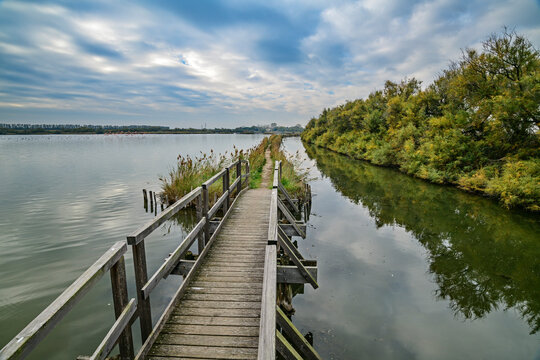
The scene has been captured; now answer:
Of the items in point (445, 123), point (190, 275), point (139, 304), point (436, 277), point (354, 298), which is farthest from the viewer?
point (445, 123)

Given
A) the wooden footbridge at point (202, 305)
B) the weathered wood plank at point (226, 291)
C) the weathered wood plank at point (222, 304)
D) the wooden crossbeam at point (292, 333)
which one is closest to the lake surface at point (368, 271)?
the wooden crossbeam at point (292, 333)

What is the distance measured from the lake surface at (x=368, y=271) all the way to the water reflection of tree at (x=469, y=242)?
40 mm

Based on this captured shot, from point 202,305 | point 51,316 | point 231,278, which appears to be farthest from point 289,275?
point 51,316

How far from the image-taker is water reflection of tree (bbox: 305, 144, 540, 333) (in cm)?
602

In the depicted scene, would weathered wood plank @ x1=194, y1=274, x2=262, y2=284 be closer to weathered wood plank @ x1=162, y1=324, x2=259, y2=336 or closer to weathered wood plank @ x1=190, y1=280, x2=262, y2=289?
weathered wood plank @ x1=190, y1=280, x2=262, y2=289

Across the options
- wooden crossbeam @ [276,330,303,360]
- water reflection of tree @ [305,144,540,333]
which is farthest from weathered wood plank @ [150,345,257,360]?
water reflection of tree @ [305,144,540,333]

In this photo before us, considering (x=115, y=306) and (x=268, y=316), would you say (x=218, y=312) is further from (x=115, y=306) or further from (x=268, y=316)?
(x=268, y=316)

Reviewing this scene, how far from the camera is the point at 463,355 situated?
4516 mm

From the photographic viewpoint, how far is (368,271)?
7168mm

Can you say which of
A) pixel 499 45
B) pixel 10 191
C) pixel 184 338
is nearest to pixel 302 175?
pixel 184 338

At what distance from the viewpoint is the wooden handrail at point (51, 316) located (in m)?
1.46

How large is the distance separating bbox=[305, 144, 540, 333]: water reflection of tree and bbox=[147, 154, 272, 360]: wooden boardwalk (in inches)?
178

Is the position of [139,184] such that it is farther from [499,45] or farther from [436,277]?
[499,45]

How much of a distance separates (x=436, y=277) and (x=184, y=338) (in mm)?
6434
